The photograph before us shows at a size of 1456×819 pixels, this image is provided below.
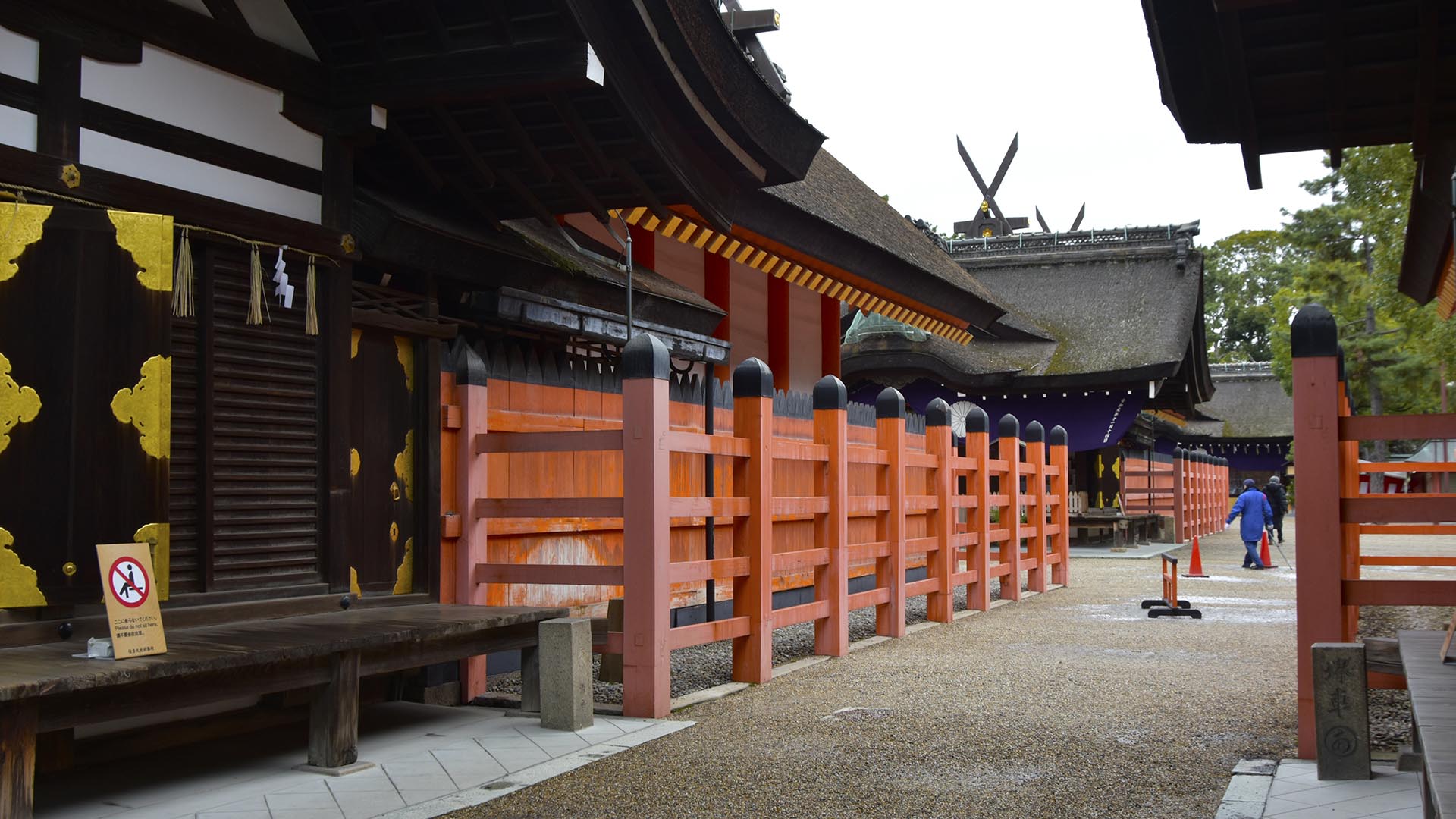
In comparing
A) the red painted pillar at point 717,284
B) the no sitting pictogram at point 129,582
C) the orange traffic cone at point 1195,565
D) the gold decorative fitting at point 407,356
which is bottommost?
the orange traffic cone at point 1195,565

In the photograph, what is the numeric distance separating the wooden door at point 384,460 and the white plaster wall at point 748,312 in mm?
6352

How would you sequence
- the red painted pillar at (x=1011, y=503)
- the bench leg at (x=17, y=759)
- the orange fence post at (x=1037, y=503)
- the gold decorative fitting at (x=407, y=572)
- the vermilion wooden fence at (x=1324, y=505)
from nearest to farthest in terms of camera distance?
1. the bench leg at (x=17, y=759)
2. the vermilion wooden fence at (x=1324, y=505)
3. the gold decorative fitting at (x=407, y=572)
4. the red painted pillar at (x=1011, y=503)
5. the orange fence post at (x=1037, y=503)

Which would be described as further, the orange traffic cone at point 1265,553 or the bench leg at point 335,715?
the orange traffic cone at point 1265,553

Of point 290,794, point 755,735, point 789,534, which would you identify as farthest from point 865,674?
point 290,794

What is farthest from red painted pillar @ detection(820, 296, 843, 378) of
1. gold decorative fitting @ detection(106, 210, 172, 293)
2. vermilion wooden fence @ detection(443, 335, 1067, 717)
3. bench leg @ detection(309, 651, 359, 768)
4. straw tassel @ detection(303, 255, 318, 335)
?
gold decorative fitting @ detection(106, 210, 172, 293)

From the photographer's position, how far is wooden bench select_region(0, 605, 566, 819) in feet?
11.5

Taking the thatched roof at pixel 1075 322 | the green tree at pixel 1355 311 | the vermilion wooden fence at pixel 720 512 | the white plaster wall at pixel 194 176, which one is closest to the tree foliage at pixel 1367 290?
the green tree at pixel 1355 311

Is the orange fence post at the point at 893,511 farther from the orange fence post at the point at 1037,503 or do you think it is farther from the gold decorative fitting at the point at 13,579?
the gold decorative fitting at the point at 13,579

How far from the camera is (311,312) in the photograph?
565 centimetres

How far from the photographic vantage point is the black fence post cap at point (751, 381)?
22.7 ft

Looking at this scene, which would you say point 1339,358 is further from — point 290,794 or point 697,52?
point 290,794

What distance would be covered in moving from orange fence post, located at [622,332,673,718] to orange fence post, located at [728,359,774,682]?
42.7 inches

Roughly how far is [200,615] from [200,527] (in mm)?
375

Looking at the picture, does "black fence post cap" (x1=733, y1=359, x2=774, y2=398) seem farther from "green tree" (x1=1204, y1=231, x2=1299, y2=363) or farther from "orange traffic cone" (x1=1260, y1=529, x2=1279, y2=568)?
"green tree" (x1=1204, y1=231, x2=1299, y2=363)
